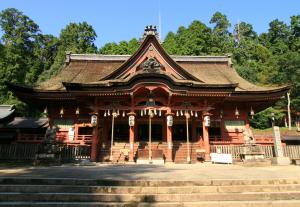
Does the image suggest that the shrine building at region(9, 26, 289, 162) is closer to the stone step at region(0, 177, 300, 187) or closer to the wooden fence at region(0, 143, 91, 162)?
the wooden fence at region(0, 143, 91, 162)

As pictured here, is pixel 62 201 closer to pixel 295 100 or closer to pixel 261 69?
pixel 295 100

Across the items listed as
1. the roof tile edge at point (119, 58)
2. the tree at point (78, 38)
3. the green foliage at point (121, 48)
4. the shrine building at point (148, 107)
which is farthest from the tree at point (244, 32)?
the shrine building at point (148, 107)

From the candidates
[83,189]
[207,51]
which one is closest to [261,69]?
[207,51]

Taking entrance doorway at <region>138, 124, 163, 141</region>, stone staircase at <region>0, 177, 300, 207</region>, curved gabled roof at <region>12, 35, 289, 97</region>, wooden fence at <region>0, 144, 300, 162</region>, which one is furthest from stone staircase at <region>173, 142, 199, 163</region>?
stone staircase at <region>0, 177, 300, 207</region>

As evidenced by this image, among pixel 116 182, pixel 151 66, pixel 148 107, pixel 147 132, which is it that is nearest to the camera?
pixel 116 182

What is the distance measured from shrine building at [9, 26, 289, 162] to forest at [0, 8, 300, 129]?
2500 centimetres

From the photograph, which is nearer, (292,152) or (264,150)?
(264,150)

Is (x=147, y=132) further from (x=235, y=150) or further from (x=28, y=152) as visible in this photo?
(x=28, y=152)

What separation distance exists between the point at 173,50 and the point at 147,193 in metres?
49.3

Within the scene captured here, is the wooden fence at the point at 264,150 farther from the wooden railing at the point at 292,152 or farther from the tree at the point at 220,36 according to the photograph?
the tree at the point at 220,36

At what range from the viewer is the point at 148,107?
18.2 m

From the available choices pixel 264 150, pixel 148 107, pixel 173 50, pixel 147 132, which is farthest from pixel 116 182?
pixel 173 50

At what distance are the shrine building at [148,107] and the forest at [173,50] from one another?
25.0 meters

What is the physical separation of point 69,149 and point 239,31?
67.8 metres
